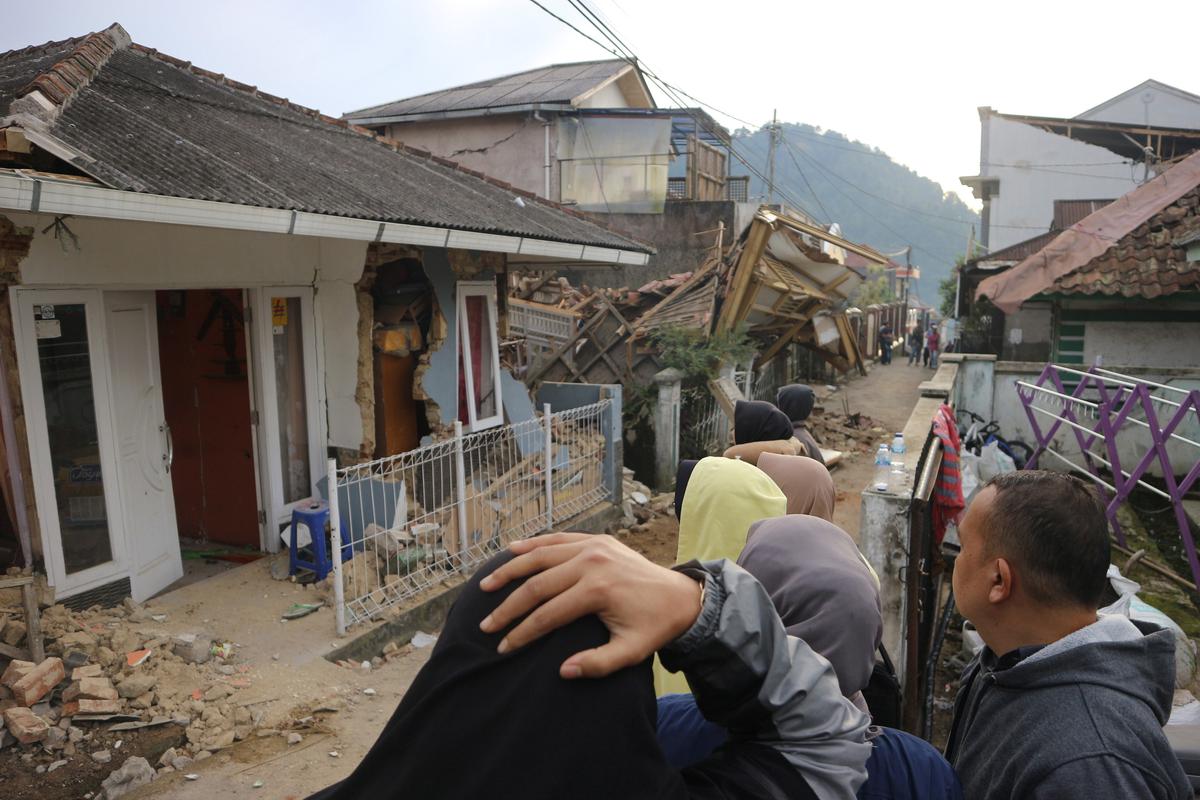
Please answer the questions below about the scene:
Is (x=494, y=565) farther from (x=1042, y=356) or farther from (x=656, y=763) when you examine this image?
(x=1042, y=356)

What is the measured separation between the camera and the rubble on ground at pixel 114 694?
388cm

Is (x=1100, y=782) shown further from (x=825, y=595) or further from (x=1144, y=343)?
(x=1144, y=343)

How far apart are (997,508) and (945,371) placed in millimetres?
7744

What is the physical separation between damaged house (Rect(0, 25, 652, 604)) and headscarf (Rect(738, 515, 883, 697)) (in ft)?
11.5

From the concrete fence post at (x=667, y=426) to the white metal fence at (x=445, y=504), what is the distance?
2010 mm

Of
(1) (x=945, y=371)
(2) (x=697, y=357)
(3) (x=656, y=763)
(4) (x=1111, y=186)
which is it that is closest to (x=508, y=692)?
(3) (x=656, y=763)

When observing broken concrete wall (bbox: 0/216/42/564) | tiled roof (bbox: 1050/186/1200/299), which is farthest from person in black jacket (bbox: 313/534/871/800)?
tiled roof (bbox: 1050/186/1200/299)

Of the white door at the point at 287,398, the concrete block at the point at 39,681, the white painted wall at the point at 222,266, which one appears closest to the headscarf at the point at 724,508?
the concrete block at the point at 39,681

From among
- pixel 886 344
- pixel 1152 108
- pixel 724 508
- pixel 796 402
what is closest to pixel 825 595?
pixel 724 508

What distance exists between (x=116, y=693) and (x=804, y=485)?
12.3 ft

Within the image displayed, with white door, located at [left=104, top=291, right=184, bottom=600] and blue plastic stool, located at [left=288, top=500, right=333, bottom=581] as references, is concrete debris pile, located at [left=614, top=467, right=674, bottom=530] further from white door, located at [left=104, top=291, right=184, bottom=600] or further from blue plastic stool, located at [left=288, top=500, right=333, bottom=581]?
white door, located at [left=104, top=291, right=184, bottom=600]

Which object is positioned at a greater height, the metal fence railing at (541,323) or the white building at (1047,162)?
the white building at (1047,162)

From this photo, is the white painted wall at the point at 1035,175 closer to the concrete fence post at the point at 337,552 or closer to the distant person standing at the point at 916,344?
the distant person standing at the point at 916,344

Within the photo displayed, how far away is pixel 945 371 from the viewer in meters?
8.83
